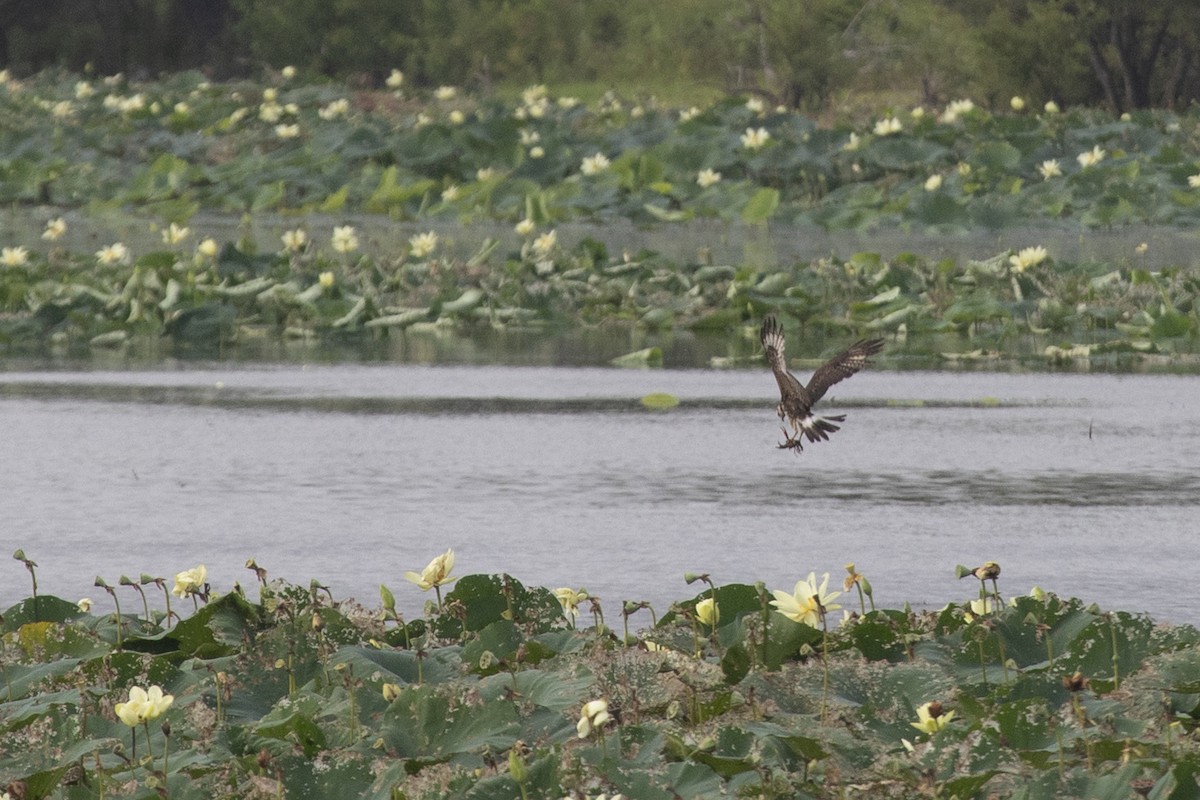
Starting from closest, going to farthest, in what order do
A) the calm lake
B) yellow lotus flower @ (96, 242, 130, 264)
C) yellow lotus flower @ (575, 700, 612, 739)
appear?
yellow lotus flower @ (575, 700, 612, 739)
the calm lake
yellow lotus flower @ (96, 242, 130, 264)

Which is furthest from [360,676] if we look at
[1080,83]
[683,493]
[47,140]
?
[1080,83]

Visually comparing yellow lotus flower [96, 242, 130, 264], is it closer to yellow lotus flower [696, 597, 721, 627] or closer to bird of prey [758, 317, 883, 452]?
bird of prey [758, 317, 883, 452]

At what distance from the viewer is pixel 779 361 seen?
452cm

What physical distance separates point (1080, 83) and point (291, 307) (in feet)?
43.0

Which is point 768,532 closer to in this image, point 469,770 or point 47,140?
point 469,770

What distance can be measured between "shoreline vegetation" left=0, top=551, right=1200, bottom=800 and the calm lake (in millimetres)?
549

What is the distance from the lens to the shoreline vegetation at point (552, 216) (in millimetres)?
8375

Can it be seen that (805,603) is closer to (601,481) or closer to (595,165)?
(601,481)

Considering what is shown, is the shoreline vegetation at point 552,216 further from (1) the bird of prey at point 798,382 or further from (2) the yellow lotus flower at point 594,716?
(2) the yellow lotus flower at point 594,716

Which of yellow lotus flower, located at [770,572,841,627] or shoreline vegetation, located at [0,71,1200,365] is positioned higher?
shoreline vegetation, located at [0,71,1200,365]

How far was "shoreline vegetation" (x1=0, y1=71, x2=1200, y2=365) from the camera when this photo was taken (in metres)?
8.38

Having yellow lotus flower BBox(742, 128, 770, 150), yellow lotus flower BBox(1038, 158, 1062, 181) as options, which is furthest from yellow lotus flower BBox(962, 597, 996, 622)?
yellow lotus flower BBox(742, 128, 770, 150)

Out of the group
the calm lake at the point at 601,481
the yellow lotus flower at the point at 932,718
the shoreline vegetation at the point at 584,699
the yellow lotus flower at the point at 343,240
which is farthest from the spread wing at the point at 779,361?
the yellow lotus flower at the point at 343,240

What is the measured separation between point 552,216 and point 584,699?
1034cm
